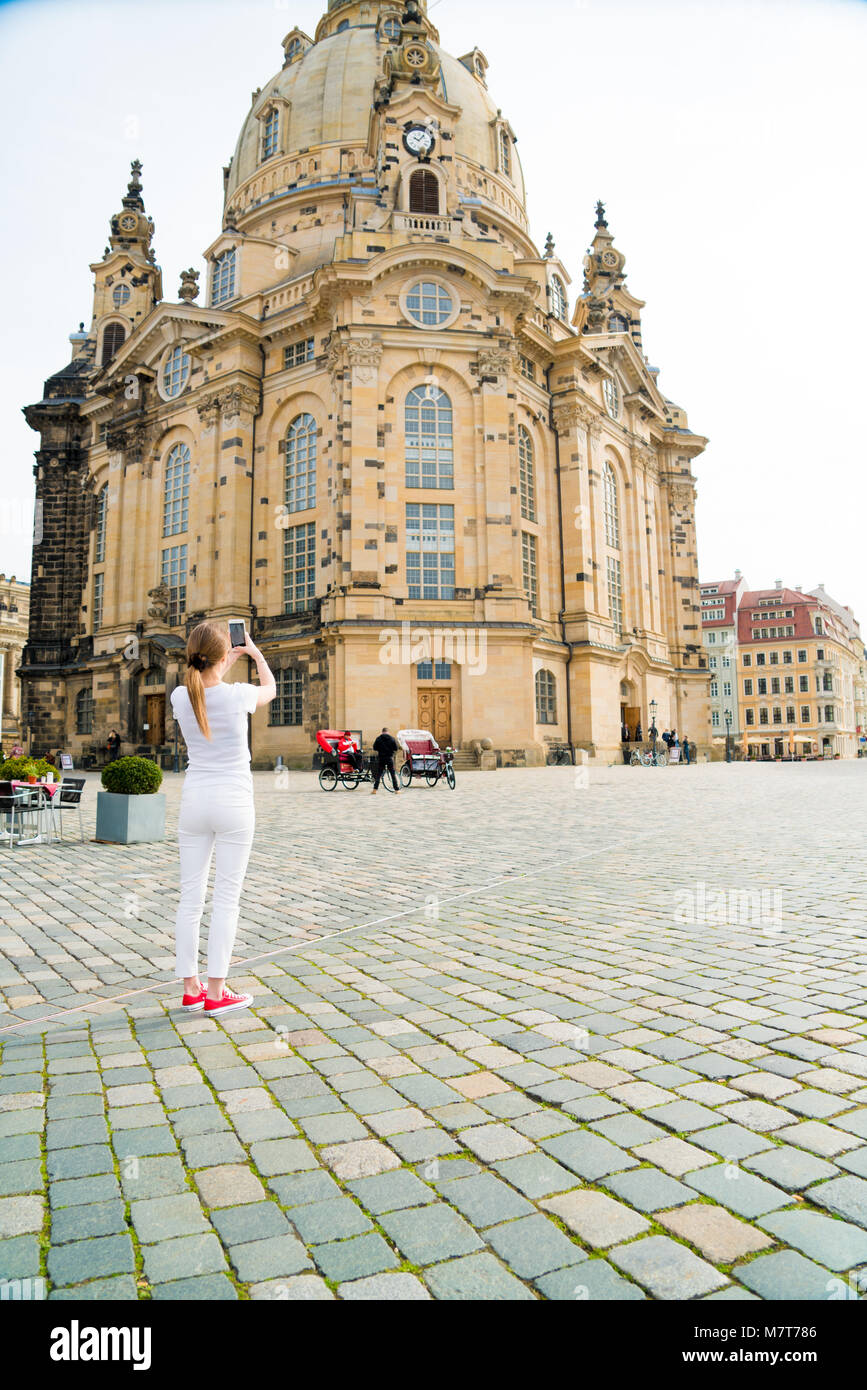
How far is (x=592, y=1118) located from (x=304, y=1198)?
1.09 metres

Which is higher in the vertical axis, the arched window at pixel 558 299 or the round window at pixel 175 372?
the arched window at pixel 558 299

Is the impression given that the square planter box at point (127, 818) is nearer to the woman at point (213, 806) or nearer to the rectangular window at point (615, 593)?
the woman at point (213, 806)

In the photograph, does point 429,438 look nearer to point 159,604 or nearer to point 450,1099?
point 159,604

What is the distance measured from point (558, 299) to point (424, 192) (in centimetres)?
1377

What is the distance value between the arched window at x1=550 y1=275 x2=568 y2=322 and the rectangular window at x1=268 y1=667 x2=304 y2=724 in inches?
1048

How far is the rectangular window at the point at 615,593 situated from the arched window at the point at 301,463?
16.1m

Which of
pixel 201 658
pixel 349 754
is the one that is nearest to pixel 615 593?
pixel 349 754

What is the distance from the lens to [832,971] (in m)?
4.72

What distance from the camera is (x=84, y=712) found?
144 ft

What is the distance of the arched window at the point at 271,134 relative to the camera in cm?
4522

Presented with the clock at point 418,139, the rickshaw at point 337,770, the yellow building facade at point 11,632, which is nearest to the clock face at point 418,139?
the clock at point 418,139

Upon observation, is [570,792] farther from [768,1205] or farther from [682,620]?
[682,620]

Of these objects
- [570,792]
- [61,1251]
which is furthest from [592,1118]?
[570,792]

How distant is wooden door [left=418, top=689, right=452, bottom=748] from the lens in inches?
1240
